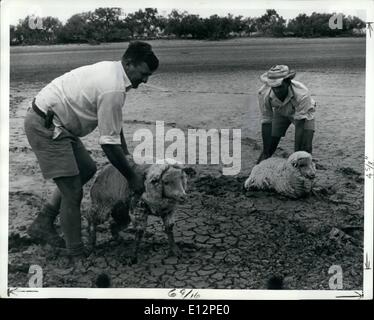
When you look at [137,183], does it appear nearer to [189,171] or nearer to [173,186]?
[173,186]

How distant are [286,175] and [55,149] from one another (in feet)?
5.83

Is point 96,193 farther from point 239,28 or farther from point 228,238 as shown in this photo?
point 239,28

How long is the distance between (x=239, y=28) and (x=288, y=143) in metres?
1.00

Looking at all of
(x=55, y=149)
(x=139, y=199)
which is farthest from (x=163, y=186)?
(x=55, y=149)

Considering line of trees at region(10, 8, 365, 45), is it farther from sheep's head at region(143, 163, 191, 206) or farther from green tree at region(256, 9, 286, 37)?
sheep's head at region(143, 163, 191, 206)

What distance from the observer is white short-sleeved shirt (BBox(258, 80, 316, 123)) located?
4.18 meters

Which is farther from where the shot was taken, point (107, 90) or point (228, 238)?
point (228, 238)

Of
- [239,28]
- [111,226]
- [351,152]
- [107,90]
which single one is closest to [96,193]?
[111,226]

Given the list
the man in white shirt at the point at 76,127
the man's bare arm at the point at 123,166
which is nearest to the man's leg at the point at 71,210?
the man in white shirt at the point at 76,127

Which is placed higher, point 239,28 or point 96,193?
point 239,28

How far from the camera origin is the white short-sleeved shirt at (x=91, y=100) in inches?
151

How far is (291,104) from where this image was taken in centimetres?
418

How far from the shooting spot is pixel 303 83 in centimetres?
421
